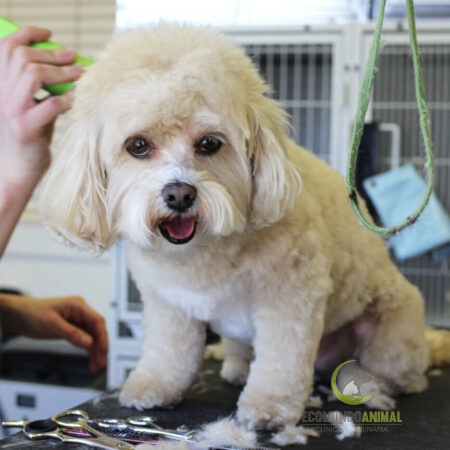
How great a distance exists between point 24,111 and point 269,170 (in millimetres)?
454

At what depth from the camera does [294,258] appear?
832mm

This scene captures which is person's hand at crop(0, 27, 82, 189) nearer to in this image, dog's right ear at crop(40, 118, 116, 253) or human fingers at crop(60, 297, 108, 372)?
dog's right ear at crop(40, 118, 116, 253)

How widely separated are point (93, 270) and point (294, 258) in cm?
186

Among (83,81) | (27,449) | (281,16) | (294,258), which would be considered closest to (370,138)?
(281,16)

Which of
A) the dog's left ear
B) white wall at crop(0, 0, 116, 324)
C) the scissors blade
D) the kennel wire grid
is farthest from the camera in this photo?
white wall at crop(0, 0, 116, 324)

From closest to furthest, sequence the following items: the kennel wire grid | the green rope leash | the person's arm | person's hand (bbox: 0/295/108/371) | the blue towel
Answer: the green rope leash → the person's arm → person's hand (bbox: 0/295/108/371) → the blue towel → the kennel wire grid

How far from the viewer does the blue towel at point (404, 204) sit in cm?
163

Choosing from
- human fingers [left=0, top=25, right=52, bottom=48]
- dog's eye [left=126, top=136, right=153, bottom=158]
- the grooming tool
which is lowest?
the grooming tool

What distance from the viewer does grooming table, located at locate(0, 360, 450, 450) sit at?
0.77 metres

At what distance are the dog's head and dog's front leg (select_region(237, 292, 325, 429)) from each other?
129mm

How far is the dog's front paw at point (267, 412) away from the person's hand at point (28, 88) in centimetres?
51

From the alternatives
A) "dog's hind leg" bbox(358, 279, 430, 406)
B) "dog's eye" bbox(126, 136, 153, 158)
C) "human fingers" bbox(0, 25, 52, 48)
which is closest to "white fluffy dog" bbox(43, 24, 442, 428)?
"dog's eye" bbox(126, 136, 153, 158)

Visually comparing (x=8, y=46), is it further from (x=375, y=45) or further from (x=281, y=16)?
(x=281, y=16)

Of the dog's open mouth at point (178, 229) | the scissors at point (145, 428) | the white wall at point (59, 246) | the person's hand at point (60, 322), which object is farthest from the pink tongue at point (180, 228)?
the white wall at point (59, 246)
